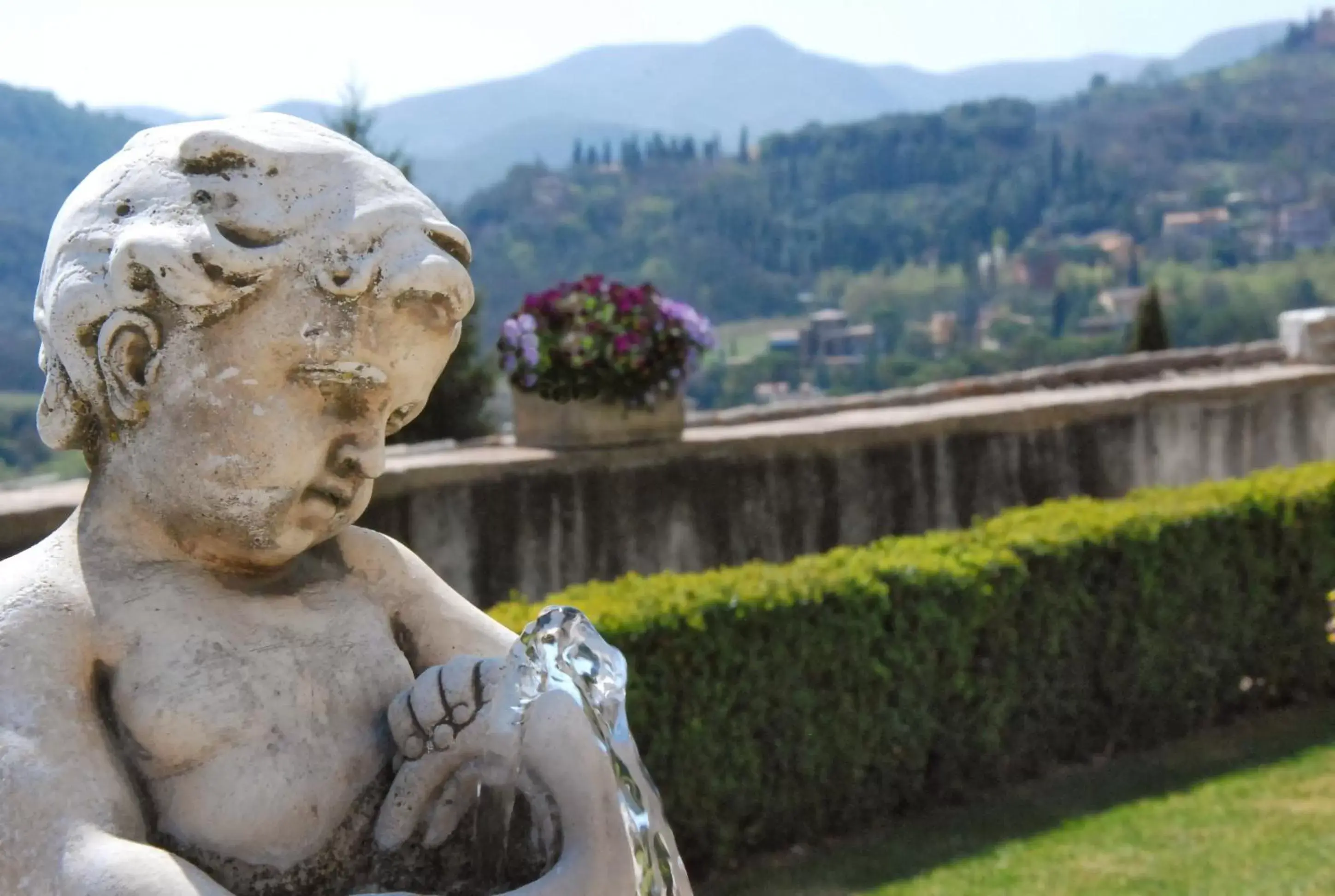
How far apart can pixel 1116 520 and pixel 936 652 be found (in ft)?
4.53

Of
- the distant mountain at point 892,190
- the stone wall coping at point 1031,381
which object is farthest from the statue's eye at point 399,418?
the distant mountain at point 892,190

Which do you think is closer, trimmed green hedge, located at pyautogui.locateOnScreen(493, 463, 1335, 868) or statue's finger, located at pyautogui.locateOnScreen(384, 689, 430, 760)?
statue's finger, located at pyautogui.locateOnScreen(384, 689, 430, 760)

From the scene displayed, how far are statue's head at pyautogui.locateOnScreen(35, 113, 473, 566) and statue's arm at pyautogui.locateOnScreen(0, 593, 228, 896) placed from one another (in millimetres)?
192

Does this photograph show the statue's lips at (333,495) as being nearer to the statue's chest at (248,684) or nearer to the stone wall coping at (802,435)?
the statue's chest at (248,684)

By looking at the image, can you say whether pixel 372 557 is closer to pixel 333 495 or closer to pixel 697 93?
pixel 333 495

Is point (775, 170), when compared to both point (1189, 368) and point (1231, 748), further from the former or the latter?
point (1231, 748)

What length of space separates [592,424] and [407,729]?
5.38 metres

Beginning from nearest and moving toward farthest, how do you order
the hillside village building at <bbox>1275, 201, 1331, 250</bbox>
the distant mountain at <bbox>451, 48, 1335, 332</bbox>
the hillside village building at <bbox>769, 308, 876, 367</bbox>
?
the hillside village building at <bbox>769, 308, 876, 367</bbox>, the distant mountain at <bbox>451, 48, 1335, 332</bbox>, the hillside village building at <bbox>1275, 201, 1331, 250</bbox>

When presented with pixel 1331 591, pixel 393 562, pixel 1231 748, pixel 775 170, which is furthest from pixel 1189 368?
pixel 775 170

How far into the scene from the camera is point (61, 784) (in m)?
1.48

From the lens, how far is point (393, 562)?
193 centimetres

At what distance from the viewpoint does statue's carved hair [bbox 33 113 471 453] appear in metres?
1.59

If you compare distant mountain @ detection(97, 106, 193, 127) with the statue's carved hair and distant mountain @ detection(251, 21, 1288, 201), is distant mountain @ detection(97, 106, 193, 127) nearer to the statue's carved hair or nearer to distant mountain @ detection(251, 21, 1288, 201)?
the statue's carved hair

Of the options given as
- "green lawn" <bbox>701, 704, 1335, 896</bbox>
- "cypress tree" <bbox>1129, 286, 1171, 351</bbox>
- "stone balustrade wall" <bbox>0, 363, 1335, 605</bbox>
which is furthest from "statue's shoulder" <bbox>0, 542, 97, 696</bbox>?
"cypress tree" <bbox>1129, 286, 1171, 351</bbox>
